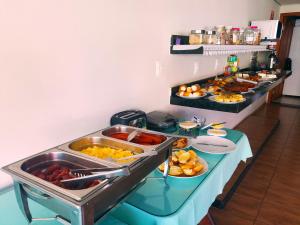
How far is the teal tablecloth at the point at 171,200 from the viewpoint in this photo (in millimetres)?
839

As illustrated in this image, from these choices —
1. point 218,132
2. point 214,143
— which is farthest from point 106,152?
point 218,132

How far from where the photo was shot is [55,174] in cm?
70

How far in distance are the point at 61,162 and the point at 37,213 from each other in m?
0.23

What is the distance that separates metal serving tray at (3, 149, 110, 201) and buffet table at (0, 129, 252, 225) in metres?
0.18

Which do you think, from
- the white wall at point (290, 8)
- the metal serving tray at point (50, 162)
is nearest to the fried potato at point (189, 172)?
the metal serving tray at point (50, 162)

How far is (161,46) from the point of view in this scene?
1708mm

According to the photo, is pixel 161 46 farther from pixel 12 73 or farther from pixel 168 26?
pixel 12 73

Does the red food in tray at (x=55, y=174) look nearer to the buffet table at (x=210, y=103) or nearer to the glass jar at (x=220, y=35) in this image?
the buffet table at (x=210, y=103)

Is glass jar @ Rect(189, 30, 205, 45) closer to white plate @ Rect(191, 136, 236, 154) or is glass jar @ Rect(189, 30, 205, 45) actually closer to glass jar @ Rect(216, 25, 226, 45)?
glass jar @ Rect(216, 25, 226, 45)

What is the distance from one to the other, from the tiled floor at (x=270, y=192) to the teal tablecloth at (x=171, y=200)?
779 millimetres

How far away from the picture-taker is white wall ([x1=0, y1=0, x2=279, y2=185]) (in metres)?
0.92

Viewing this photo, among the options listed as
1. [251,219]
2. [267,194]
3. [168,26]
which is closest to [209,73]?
[168,26]

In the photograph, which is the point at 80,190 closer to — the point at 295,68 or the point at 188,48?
the point at 188,48

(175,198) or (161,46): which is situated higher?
(161,46)
